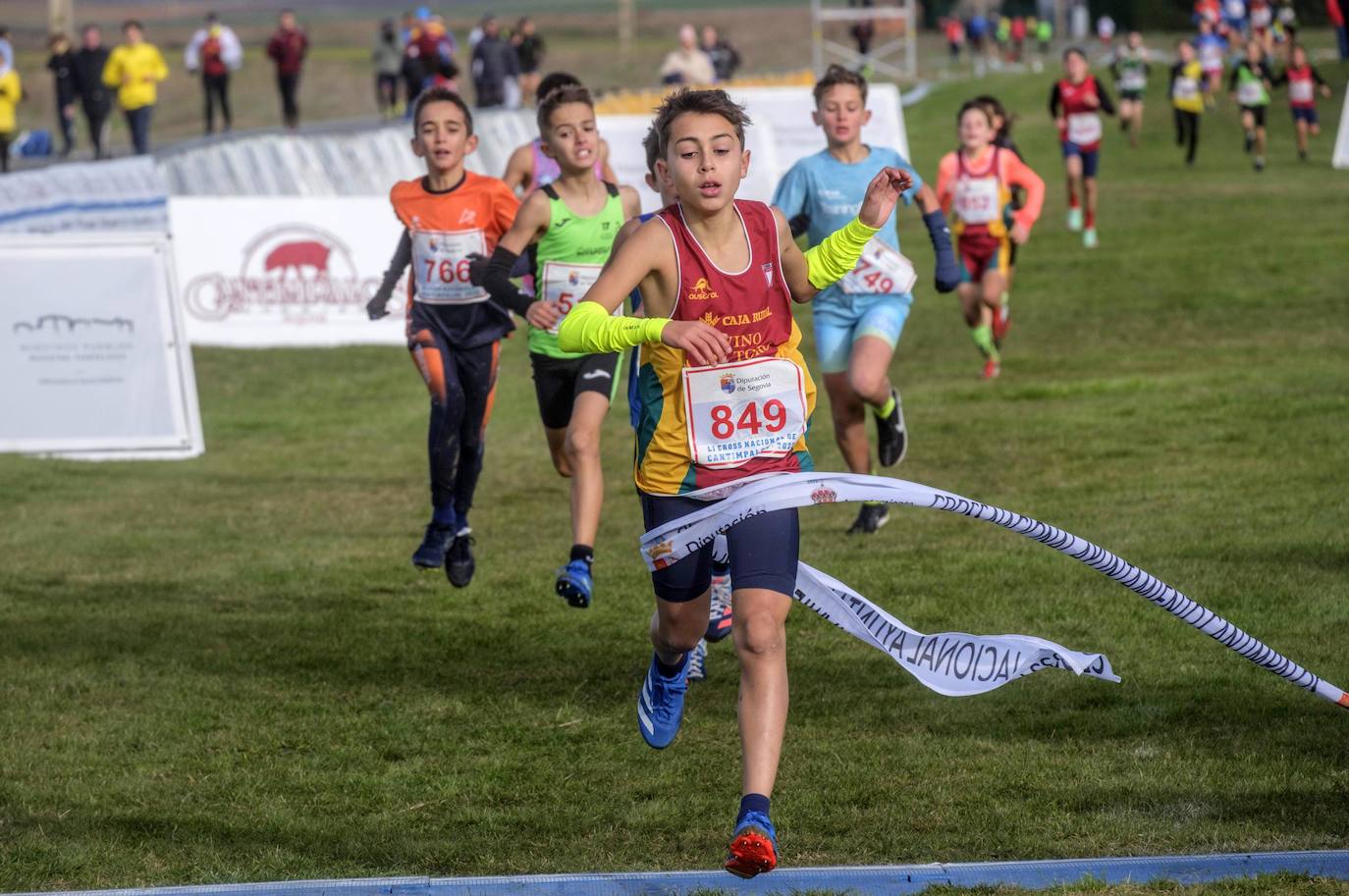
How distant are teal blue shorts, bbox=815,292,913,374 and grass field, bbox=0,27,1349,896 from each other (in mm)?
993

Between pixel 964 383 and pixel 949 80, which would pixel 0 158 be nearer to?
pixel 964 383

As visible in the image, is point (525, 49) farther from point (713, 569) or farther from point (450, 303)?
point (713, 569)

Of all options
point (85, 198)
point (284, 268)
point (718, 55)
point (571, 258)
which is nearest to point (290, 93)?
point (718, 55)

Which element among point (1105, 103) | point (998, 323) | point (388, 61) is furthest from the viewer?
point (388, 61)

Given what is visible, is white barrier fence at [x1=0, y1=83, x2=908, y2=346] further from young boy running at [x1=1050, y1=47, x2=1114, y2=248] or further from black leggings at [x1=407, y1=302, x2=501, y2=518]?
young boy running at [x1=1050, y1=47, x2=1114, y2=248]

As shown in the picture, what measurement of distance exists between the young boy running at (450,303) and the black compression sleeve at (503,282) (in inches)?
21.9

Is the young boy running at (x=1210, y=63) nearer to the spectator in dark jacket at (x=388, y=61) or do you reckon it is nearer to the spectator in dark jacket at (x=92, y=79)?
the spectator in dark jacket at (x=388, y=61)

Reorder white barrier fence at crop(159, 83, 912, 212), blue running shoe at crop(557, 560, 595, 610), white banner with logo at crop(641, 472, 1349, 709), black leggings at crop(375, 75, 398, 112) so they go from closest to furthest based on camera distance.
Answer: white banner with logo at crop(641, 472, 1349, 709), blue running shoe at crop(557, 560, 595, 610), white barrier fence at crop(159, 83, 912, 212), black leggings at crop(375, 75, 398, 112)

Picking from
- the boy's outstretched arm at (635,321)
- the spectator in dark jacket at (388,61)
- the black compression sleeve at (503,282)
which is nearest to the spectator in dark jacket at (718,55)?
the spectator in dark jacket at (388,61)

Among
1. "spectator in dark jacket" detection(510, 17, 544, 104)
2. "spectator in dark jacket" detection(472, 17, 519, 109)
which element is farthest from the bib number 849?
"spectator in dark jacket" detection(510, 17, 544, 104)

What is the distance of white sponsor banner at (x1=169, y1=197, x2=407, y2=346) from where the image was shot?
1780cm

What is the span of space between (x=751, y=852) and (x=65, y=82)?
2804 cm

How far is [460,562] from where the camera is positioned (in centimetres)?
869

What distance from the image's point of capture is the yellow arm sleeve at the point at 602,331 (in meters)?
5.01
